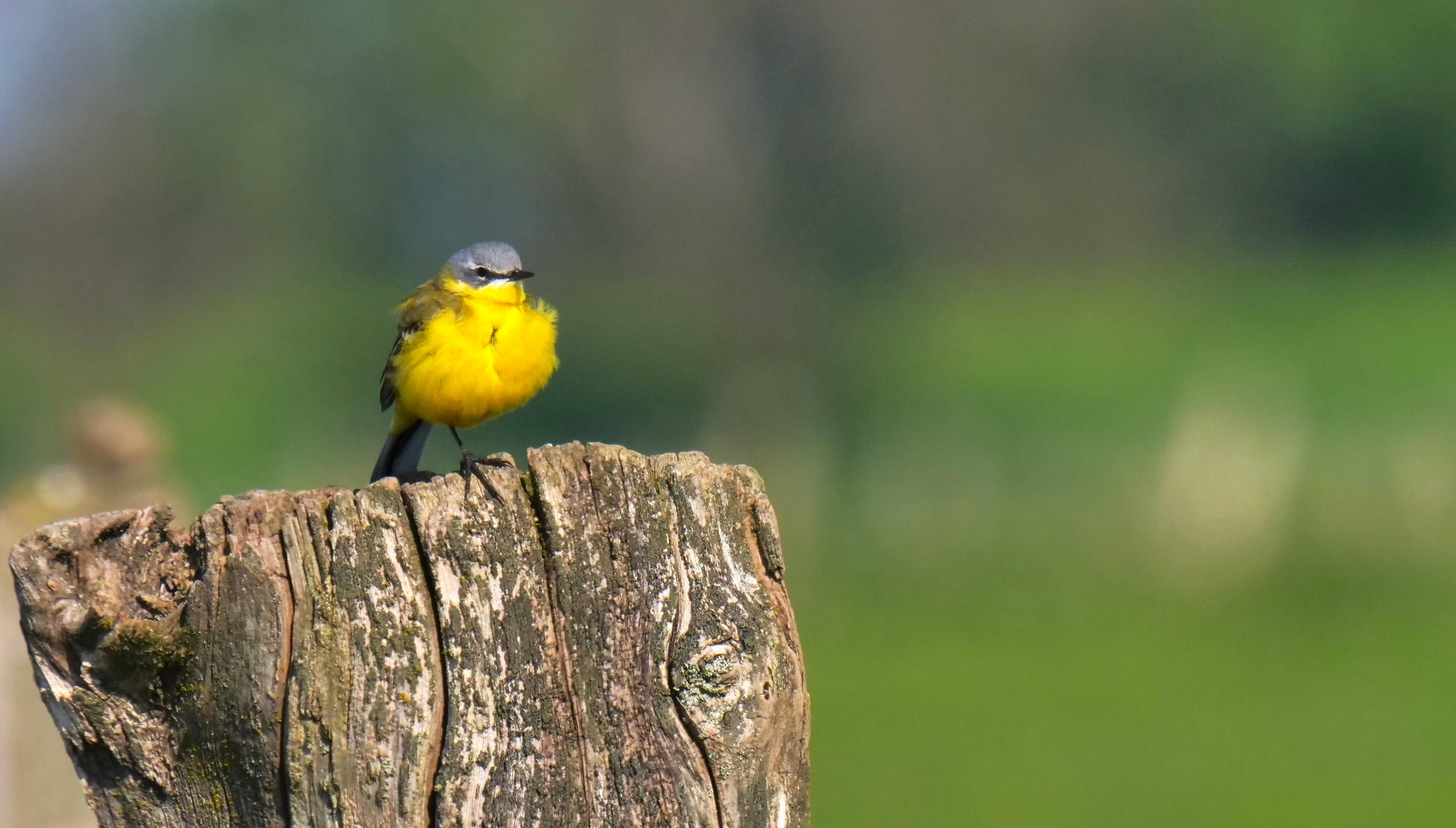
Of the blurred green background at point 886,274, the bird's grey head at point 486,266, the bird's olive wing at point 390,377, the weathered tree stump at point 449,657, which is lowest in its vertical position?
the weathered tree stump at point 449,657

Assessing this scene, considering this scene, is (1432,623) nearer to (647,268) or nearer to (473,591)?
(647,268)

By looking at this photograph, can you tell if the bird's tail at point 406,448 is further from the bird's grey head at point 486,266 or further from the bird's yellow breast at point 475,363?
the bird's grey head at point 486,266

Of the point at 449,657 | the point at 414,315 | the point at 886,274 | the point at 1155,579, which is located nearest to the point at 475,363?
the point at 414,315

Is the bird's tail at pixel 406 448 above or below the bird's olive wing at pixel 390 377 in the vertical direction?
below

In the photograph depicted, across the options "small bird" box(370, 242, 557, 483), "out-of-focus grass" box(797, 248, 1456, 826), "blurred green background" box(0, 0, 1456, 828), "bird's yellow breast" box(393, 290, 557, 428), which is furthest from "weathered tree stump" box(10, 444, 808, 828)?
"blurred green background" box(0, 0, 1456, 828)

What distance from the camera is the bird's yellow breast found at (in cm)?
568

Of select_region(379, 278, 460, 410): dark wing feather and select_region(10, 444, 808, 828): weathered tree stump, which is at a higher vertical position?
select_region(379, 278, 460, 410): dark wing feather

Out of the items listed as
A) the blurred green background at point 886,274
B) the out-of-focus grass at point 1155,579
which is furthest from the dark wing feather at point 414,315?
the blurred green background at point 886,274

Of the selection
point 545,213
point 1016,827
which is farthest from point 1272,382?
point 545,213

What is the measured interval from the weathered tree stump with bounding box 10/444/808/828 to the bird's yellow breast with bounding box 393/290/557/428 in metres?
2.46

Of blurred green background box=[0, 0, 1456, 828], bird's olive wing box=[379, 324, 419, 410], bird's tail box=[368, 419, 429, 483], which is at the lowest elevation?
bird's tail box=[368, 419, 429, 483]

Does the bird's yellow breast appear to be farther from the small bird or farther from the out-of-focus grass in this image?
the out-of-focus grass

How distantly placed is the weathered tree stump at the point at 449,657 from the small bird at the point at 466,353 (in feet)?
7.32

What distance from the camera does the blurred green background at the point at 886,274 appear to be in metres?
19.8
